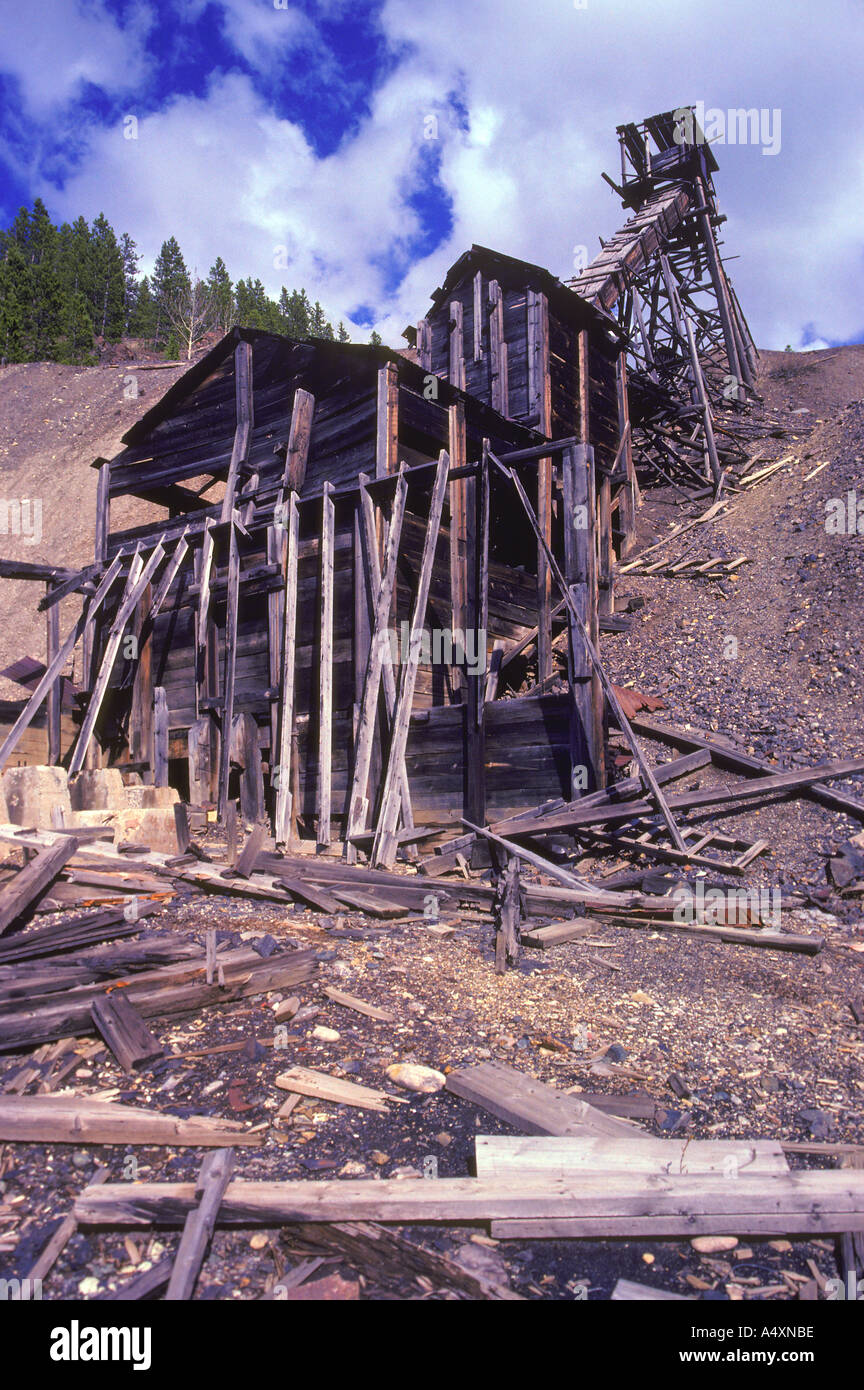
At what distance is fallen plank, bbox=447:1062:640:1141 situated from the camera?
3.07 metres

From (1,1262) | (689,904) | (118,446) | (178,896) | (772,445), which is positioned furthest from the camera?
(118,446)

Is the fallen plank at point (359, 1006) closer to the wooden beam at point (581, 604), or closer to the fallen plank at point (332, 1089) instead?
the fallen plank at point (332, 1089)

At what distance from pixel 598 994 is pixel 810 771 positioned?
4.22 meters

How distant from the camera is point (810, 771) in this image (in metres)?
7.78

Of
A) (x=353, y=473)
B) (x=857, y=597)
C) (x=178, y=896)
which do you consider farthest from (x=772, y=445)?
(x=178, y=896)

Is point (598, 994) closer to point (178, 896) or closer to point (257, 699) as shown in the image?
point (178, 896)

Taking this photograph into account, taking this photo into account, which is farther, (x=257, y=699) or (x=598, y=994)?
(x=257, y=699)

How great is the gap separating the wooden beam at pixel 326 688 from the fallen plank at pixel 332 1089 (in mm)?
5571

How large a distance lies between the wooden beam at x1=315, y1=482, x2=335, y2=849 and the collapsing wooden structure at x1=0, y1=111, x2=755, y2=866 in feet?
0.08

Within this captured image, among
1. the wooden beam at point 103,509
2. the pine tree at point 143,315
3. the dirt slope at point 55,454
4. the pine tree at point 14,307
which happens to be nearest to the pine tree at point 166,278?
the pine tree at point 143,315

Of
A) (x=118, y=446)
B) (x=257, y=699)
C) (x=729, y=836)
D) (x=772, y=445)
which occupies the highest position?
(x=118, y=446)

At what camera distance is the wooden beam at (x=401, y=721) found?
8308mm
